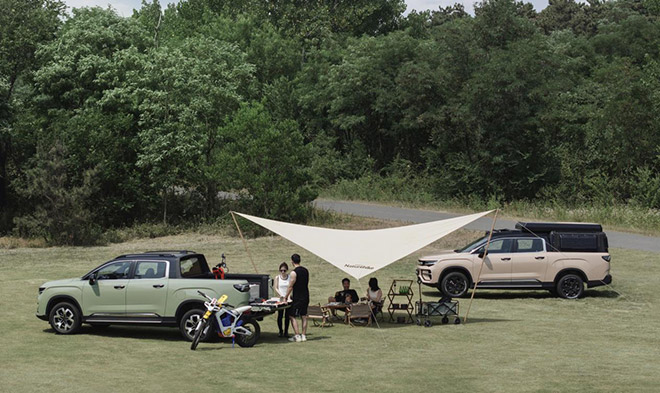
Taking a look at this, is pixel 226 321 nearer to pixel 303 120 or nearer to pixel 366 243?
pixel 366 243

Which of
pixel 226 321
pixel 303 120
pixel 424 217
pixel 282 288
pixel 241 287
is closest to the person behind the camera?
pixel 226 321

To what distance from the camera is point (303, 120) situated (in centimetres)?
6706

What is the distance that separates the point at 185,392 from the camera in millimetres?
13305

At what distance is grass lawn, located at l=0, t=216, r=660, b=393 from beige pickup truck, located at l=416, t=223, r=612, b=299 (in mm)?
587

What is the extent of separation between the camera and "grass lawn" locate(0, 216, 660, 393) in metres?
14.0

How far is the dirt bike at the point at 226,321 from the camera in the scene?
17438 mm

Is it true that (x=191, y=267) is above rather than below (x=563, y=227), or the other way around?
below

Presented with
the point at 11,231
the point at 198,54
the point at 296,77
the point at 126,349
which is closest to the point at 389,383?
the point at 126,349

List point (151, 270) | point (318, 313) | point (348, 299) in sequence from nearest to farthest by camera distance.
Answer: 1. point (151, 270)
2. point (318, 313)
3. point (348, 299)

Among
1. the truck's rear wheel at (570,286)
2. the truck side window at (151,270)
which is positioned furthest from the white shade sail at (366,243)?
the truck's rear wheel at (570,286)

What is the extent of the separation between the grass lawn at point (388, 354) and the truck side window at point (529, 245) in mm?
1467

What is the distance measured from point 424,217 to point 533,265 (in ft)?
62.3

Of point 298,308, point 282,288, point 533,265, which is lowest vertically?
point 298,308

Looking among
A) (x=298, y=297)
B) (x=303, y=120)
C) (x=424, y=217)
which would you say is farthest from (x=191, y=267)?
(x=303, y=120)
